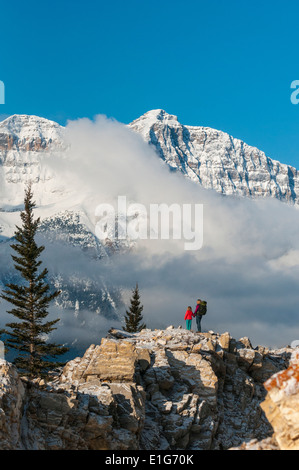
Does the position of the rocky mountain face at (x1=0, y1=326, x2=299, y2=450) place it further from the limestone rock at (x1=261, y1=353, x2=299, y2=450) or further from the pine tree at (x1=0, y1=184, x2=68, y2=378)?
the pine tree at (x1=0, y1=184, x2=68, y2=378)

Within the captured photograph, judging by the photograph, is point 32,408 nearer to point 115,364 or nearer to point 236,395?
point 115,364

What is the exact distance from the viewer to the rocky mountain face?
57.7ft

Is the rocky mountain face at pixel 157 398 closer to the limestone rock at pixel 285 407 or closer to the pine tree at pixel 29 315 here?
the limestone rock at pixel 285 407

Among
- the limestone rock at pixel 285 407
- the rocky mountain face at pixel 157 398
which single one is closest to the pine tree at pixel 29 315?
the rocky mountain face at pixel 157 398

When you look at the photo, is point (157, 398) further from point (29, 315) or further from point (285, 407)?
point (29, 315)

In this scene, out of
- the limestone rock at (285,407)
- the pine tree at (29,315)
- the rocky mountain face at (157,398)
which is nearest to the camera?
the limestone rock at (285,407)

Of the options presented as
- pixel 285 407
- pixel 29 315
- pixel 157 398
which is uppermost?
pixel 29 315

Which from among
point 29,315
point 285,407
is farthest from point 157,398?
point 29,315

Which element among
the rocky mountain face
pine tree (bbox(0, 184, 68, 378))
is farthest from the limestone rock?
pine tree (bbox(0, 184, 68, 378))

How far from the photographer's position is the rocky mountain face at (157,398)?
17.6 m

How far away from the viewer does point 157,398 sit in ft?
98.6

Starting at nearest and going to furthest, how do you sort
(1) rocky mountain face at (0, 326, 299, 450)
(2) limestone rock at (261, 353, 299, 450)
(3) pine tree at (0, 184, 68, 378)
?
(2) limestone rock at (261, 353, 299, 450), (1) rocky mountain face at (0, 326, 299, 450), (3) pine tree at (0, 184, 68, 378)

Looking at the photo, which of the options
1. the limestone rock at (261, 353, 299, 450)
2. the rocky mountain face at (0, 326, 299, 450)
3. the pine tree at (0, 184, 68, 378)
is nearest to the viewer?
the limestone rock at (261, 353, 299, 450)
